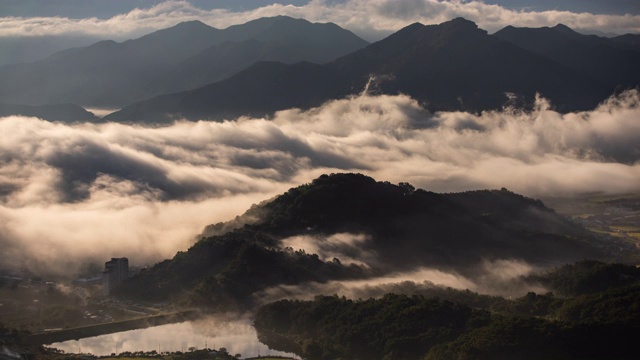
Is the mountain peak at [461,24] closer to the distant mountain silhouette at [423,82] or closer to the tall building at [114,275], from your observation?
the distant mountain silhouette at [423,82]

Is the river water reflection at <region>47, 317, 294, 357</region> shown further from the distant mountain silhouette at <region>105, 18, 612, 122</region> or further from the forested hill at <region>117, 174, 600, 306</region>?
the distant mountain silhouette at <region>105, 18, 612, 122</region>

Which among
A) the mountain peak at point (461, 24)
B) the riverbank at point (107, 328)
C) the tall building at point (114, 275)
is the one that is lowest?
the riverbank at point (107, 328)

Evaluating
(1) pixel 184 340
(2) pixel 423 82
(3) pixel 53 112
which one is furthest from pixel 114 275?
(2) pixel 423 82

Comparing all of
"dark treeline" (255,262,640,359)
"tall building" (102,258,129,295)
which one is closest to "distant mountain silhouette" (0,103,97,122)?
"tall building" (102,258,129,295)

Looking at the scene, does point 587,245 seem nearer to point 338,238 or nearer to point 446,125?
point 338,238

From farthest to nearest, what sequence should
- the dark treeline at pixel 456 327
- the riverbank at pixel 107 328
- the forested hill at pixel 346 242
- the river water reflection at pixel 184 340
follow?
the forested hill at pixel 346 242 < the riverbank at pixel 107 328 < the river water reflection at pixel 184 340 < the dark treeline at pixel 456 327

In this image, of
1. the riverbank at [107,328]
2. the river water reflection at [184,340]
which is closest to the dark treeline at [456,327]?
the river water reflection at [184,340]

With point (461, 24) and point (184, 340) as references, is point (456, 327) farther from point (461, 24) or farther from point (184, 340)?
point (461, 24)

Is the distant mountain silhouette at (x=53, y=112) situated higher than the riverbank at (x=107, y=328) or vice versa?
the distant mountain silhouette at (x=53, y=112)

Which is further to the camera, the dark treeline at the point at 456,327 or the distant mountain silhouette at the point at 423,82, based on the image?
the distant mountain silhouette at the point at 423,82
